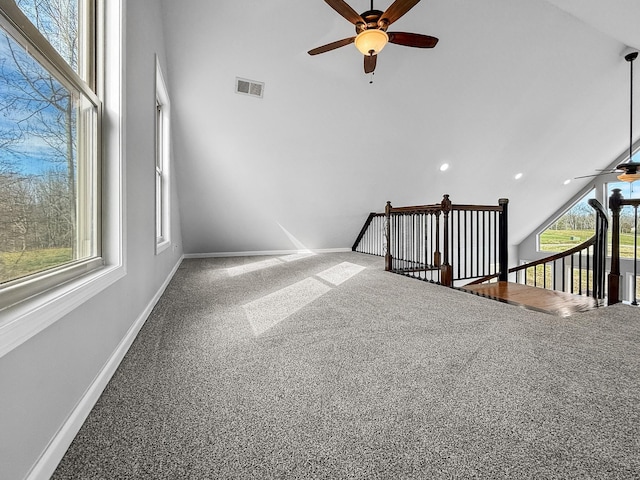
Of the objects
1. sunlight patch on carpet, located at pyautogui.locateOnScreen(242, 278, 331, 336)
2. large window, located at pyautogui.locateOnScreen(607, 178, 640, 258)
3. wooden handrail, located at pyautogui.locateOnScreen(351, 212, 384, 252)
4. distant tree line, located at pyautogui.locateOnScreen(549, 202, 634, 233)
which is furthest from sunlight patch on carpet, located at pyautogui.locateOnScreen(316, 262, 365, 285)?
distant tree line, located at pyautogui.locateOnScreen(549, 202, 634, 233)

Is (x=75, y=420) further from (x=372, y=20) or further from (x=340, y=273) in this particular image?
(x=340, y=273)

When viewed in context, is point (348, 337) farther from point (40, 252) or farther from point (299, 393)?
point (40, 252)

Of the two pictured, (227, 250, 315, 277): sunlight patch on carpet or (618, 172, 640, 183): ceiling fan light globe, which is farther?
(618, 172, 640, 183): ceiling fan light globe

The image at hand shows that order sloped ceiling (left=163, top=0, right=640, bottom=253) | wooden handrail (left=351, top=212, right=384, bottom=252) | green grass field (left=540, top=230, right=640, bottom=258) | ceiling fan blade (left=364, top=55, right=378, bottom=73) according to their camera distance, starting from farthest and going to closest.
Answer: green grass field (left=540, top=230, right=640, bottom=258) < wooden handrail (left=351, top=212, right=384, bottom=252) < sloped ceiling (left=163, top=0, right=640, bottom=253) < ceiling fan blade (left=364, top=55, right=378, bottom=73)

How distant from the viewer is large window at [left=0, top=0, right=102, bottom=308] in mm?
890

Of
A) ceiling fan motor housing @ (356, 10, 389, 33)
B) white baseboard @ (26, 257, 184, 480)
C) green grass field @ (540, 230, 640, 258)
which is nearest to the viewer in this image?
white baseboard @ (26, 257, 184, 480)

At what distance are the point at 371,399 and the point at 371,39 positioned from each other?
2.53 meters

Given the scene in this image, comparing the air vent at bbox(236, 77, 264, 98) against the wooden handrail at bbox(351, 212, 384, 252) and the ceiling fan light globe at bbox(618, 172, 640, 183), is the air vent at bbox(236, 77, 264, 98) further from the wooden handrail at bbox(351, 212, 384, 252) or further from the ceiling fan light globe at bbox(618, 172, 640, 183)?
the ceiling fan light globe at bbox(618, 172, 640, 183)

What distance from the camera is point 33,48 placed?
101 cm

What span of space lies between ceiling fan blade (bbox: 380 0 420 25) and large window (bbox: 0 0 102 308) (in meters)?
1.86

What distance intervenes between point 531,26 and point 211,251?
21.1 feet

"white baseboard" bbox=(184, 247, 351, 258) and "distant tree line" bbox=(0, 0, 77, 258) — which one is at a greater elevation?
"distant tree line" bbox=(0, 0, 77, 258)

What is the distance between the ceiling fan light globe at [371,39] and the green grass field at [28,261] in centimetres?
245

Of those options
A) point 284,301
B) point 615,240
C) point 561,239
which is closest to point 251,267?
point 284,301
